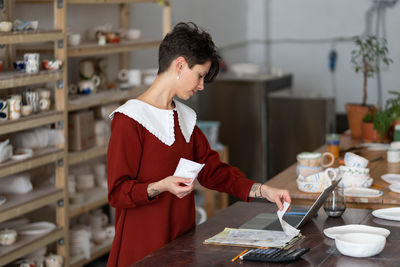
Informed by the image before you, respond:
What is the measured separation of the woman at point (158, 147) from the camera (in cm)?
222

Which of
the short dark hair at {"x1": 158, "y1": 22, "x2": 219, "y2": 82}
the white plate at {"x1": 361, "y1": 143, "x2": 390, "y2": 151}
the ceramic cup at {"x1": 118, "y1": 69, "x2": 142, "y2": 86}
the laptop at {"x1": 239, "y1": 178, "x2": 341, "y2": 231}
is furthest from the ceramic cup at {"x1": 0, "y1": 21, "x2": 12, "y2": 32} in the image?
the white plate at {"x1": 361, "y1": 143, "x2": 390, "y2": 151}

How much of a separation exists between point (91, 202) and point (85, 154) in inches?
11.7

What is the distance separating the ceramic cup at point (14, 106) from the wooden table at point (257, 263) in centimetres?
119

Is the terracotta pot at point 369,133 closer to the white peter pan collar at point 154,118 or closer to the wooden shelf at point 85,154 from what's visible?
the wooden shelf at point 85,154

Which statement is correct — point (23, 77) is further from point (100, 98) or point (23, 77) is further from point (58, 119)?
point (100, 98)

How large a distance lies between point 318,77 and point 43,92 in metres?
4.03

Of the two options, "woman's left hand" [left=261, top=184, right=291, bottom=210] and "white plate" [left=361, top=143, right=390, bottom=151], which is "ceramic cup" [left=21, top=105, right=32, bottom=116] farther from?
"white plate" [left=361, top=143, right=390, bottom=151]

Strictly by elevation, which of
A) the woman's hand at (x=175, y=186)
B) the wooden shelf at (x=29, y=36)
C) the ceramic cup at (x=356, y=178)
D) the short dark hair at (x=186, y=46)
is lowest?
the ceramic cup at (x=356, y=178)

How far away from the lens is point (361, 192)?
290cm

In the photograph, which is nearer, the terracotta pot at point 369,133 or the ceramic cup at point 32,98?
the ceramic cup at point 32,98

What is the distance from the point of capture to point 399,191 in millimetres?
2863

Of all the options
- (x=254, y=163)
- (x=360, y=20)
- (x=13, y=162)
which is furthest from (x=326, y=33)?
(x=13, y=162)

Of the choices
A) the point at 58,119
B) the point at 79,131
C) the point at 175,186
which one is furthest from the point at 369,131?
the point at 175,186

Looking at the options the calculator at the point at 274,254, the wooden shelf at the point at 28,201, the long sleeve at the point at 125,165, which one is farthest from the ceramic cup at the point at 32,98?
the calculator at the point at 274,254
